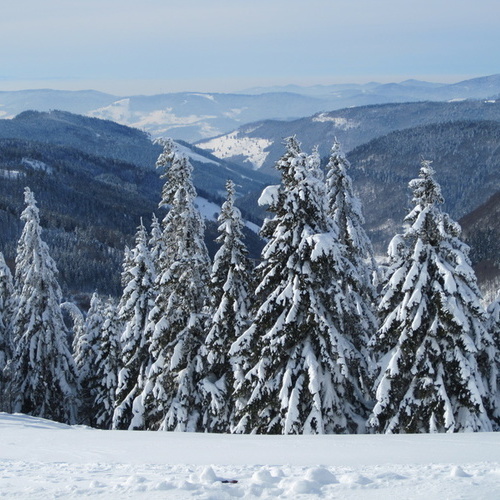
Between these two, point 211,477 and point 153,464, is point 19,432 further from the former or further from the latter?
point 211,477

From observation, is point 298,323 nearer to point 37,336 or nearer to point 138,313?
point 138,313

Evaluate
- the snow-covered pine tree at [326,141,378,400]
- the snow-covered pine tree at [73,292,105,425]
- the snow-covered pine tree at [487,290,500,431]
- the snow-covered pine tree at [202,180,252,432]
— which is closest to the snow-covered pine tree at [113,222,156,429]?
the snow-covered pine tree at [202,180,252,432]

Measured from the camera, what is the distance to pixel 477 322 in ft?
53.1

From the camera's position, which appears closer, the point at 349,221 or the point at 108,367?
the point at 349,221

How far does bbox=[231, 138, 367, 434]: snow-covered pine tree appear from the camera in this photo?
614 inches

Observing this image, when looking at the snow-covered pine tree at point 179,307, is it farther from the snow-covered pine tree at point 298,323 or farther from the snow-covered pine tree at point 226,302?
the snow-covered pine tree at point 298,323

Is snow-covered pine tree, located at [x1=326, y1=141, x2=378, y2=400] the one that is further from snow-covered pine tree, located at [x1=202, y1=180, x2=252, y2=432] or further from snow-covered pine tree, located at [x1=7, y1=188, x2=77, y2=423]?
snow-covered pine tree, located at [x1=7, y1=188, x2=77, y2=423]

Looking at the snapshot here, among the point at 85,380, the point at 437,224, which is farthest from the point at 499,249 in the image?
the point at 437,224

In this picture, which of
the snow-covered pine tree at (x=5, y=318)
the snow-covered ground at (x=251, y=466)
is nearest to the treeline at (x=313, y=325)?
the snow-covered ground at (x=251, y=466)

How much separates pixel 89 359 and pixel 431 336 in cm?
2822

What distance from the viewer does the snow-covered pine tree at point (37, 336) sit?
93.4 ft

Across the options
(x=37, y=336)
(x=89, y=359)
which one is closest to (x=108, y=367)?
(x=37, y=336)

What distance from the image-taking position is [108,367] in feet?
110

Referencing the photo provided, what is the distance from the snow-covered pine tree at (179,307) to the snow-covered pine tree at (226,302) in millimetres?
705
